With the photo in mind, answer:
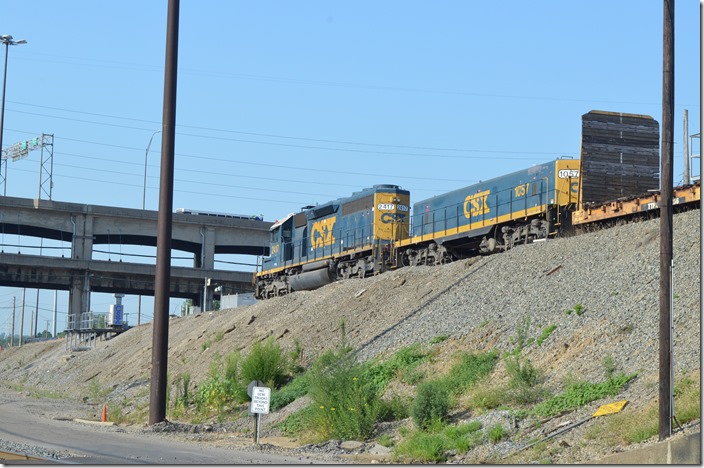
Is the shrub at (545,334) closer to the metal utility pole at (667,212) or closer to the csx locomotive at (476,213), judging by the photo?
the metal utility pole at (667,212)

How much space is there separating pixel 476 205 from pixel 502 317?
1310 centimetres

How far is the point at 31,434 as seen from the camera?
2055cm

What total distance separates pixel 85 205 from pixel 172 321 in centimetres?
2332

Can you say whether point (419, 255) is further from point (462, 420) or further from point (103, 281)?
point (103, 281)

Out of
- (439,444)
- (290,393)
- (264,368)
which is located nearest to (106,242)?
(264,368)

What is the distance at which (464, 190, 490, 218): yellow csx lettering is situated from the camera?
36344 millimetres

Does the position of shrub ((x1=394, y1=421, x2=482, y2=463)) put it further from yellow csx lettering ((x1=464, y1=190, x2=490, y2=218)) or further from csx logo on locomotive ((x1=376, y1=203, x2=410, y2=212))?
csx logo on locomotive ((x1=376, y1=203, x2=410, y2=212))

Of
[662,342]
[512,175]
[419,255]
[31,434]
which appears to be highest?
[512,175]

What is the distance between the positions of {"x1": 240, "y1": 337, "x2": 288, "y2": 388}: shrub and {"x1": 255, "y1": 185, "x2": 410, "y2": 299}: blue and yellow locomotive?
43.5 feet

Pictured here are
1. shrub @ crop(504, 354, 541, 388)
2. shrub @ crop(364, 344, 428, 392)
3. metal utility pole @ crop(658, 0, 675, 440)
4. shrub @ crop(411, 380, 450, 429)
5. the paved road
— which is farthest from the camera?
shrub @ crop(364, 344, 428, 392)

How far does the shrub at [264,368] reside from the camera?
26.7 m

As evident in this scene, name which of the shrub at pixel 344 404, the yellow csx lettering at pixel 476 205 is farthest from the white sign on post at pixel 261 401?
the yellow csx lettering at pixel 476 205

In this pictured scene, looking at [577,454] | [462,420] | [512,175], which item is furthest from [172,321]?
[577,454]

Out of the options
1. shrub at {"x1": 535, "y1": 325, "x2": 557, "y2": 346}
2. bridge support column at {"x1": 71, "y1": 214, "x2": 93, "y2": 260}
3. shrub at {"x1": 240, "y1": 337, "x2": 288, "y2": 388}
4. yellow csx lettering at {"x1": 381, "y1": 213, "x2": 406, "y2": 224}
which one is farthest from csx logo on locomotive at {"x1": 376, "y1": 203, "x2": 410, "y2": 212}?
bridge support column at {"x1": 71, "y1": 214, "x2": 93, "y2": 260}
